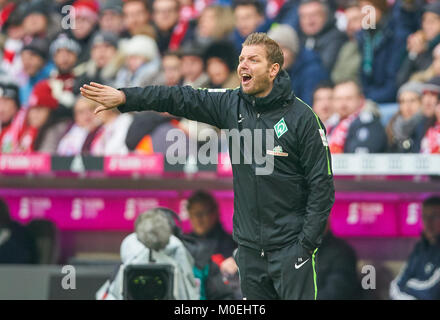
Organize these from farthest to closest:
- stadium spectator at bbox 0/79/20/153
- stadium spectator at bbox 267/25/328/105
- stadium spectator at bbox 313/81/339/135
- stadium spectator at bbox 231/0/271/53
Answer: stadium spectator at bbox 0/79/20/153
stadium spectator at bbox 231/0/271/53
stadium spectator at bbox 267/25/328/105
stadium spectator at bbox 313/81/339/135

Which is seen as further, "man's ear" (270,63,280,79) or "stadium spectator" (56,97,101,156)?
"stadium spectator" (56,97,101,156)

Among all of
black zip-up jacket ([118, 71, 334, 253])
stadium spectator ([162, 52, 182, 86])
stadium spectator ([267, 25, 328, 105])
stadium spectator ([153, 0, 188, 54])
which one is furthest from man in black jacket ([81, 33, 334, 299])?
stadium spectator ([153, 0, 188, 54])

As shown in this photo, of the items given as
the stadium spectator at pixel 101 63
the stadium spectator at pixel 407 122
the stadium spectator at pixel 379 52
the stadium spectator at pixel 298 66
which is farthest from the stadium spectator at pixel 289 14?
the stadium spectator at pixel 101 63

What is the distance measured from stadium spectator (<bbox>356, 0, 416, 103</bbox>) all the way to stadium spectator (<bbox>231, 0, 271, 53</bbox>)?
977 millimetres

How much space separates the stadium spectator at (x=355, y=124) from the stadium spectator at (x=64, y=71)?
2.59 m

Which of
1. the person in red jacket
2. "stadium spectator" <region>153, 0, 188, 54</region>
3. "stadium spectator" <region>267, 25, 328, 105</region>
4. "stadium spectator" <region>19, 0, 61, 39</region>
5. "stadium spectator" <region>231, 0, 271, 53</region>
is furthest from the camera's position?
"stadium spectator" <region>19, 0, 61, 39</region>

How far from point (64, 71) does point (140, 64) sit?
898mm

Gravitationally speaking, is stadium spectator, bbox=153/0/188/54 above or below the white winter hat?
above

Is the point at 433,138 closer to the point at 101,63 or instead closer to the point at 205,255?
the point at 205,255

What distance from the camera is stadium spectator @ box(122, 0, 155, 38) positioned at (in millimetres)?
8531

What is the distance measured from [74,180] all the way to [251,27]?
2.23 metres

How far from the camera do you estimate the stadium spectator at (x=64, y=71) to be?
7.97 metres

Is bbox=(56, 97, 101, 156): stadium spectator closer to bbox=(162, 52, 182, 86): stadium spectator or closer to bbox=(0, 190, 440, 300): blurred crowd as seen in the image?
bbox=(162, 52, 182, 86): stadium spectator

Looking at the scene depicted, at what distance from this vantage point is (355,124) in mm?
6891
